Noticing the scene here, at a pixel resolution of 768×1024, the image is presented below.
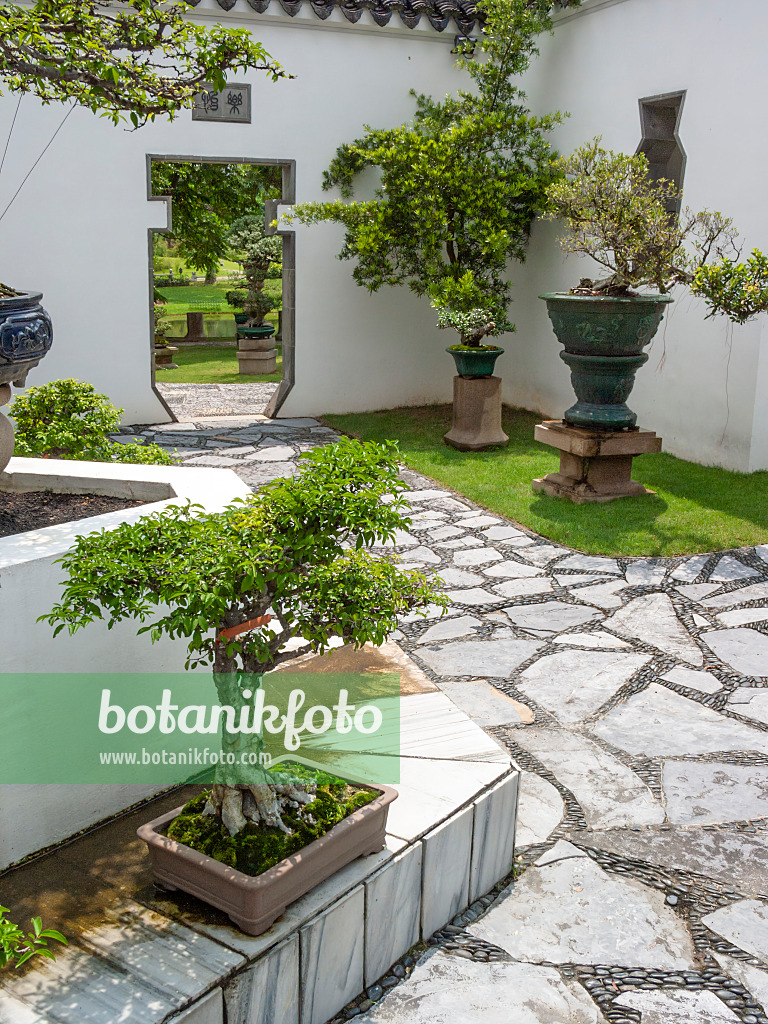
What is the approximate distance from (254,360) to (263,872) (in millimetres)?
13284

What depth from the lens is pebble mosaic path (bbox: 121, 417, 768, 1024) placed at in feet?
9.50

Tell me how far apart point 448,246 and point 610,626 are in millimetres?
6049

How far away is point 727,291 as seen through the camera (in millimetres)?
6879

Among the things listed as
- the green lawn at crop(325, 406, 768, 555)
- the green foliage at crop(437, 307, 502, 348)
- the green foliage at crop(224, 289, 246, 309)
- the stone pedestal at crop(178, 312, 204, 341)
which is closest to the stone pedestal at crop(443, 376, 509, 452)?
the green lawn at crop(325, 406, 768, 555)

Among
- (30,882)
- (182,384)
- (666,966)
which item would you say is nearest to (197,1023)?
(30,882)

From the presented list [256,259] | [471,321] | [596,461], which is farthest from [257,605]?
[256,259]

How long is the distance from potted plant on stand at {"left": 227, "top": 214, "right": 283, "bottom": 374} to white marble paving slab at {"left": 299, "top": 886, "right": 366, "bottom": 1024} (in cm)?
1309

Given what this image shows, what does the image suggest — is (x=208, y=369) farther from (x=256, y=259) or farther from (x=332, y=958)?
(x=332, y=958)

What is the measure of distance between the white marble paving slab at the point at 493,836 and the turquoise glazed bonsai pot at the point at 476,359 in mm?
6663

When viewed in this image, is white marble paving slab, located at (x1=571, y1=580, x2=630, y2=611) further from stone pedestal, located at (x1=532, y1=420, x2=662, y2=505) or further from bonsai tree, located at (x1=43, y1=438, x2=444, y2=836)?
bonsai tree, located at (x1=43, y1=438, x2=444, y2=836)

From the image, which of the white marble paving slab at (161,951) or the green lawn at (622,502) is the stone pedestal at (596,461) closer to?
the green lawn at (622,502)

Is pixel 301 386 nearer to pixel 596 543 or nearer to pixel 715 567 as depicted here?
pixel 596 543

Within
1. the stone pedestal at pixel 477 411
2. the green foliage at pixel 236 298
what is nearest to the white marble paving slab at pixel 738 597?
the stone pedestal at pixel 477 411
